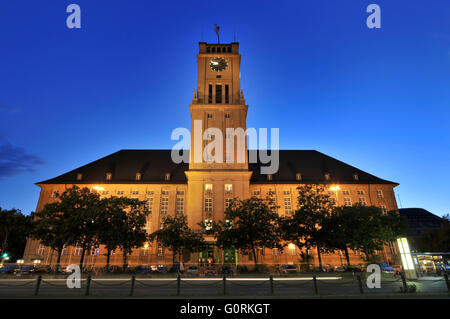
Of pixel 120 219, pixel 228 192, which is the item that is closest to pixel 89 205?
pixel 120 219

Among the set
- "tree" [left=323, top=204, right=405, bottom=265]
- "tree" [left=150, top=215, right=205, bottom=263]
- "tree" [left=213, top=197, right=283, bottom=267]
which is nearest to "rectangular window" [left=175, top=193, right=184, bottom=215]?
"tree" [left=150, top=215, right=205, bottom=263]

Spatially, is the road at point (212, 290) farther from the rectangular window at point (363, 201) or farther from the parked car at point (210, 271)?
the rectangular window at point (363, 201)

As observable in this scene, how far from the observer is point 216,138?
47219 millimetres

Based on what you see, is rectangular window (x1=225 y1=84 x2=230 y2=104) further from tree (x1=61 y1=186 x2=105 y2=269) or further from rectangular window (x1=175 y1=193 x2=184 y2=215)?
tree (x1=61 y1=186 x2=105 y2=269)

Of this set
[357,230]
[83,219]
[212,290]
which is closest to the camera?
[212,290]

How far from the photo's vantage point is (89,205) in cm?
3155

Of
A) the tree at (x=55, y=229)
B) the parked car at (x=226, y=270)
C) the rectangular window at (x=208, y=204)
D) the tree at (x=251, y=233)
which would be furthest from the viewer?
the rectangular window at (x=208, y=204)

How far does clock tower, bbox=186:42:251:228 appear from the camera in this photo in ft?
144

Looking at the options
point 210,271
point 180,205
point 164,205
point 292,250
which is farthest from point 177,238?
point 292,250

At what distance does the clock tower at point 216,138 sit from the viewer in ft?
144

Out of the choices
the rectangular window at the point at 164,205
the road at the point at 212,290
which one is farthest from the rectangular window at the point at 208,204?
the road at the point at 212,290

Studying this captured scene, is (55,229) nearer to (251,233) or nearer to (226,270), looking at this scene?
(226,270)

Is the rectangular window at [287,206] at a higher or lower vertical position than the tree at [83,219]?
higher
